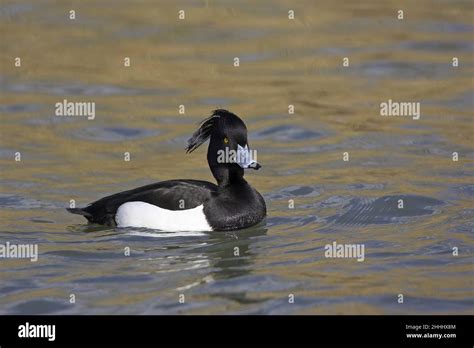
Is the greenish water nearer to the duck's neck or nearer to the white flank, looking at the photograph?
the white flank

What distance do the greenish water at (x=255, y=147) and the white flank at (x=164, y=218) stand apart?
109 millimetres

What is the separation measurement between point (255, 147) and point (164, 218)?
3.72m

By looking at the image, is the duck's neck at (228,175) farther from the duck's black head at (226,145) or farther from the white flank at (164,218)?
the white flank at (164,218)

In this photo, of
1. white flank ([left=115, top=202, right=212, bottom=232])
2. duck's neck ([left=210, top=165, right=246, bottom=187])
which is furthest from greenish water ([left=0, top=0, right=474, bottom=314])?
duck's neck ([left=210, top=165, right=246, bottom=187])

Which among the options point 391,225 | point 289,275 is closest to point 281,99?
point 391,225

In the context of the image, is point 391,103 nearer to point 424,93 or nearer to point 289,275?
point 424,93

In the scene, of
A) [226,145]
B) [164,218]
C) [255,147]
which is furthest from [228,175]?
[255,147]

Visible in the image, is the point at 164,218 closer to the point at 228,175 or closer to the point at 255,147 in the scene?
the point at 228,175

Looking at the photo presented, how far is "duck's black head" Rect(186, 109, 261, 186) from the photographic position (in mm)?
11406

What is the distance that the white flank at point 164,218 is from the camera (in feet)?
37.4

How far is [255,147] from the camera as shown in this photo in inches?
588

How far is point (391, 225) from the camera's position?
11891 millimetres
